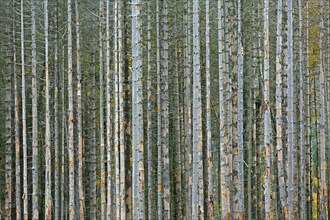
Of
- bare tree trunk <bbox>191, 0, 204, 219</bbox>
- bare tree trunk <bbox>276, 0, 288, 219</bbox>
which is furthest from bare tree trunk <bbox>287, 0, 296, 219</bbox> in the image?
bare tree trunk <bbox>191, 0, 204, 219</bbox>

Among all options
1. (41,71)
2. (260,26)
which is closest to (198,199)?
(260,26)

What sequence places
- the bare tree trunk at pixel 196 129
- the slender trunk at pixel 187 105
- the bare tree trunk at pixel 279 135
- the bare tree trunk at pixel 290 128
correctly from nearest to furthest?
the bare tree trunk at pixel 279 135, the bare tree trunk at pixel 290 128, the bare tree trunk at pixel 196 129, the slender trunk at pixel 187 105

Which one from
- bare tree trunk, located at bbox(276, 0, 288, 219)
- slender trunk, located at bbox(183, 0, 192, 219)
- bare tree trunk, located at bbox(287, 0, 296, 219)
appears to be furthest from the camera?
slender trunk, located at bbox(183, 0, 192, 219)

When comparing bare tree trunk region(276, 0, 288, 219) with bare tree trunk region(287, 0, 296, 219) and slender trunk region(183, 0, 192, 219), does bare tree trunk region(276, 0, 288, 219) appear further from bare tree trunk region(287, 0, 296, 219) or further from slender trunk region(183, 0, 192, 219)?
slender trunk region(183, 0, 192, 219)

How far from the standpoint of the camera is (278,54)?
26.0ft

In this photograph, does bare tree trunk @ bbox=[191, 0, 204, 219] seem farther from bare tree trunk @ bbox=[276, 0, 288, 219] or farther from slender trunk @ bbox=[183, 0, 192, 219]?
slender trunk @ bbox=[183, 0, 192, 219]

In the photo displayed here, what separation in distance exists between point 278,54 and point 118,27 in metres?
2.64

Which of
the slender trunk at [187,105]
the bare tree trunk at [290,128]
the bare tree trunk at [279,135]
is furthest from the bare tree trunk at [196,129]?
the slender trunk at [187,105]

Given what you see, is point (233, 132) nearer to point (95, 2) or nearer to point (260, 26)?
point (260, 26)

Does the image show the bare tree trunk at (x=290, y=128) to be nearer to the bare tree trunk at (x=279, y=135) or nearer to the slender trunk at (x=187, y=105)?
the bare tree trunk at (x=279, y=135)

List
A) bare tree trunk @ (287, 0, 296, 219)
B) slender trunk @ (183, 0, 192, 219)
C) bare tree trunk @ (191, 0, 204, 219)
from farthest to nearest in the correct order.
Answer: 1. slender trunk @ (183, 0, 192, 219)
2. bare tree trunk @ (191, 0, 204, 219)
3. bare tree trunk @ (287, 0, 296, 219)

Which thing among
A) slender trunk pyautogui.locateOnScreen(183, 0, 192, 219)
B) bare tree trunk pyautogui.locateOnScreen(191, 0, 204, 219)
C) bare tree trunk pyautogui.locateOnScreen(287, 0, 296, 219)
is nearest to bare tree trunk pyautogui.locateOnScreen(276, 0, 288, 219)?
Answer: bare tree trunk pyautogui.locateOnScreen(287, 0, 296, 219)

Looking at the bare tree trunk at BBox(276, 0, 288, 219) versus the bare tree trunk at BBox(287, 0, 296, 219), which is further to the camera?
the bare tree trunk at BBox(287, 0, 296, 219)

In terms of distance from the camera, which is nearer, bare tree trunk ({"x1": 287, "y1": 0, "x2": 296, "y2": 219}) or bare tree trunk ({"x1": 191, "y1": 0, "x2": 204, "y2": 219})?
bare tree trunk ({"x1": 287, "y1": 0, "x2": 296, "y2": 219})
